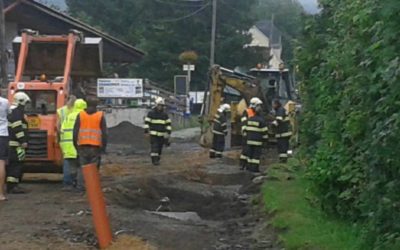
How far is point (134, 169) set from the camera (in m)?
23.6

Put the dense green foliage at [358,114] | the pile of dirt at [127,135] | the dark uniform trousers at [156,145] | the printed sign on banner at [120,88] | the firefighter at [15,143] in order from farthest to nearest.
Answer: the printed sign on banner at [120,88]
the pile of dirt at [127,135]
the dark uniform trousers at [156,145]
the firefighter at [15,143]
the dense green foliage at [358,114]

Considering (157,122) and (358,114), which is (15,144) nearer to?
(157,122)

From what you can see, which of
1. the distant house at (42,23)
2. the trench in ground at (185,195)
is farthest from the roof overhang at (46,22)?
the trench in ground at (185,195)

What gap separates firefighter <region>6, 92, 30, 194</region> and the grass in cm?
434

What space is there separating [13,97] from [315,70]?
6.23m

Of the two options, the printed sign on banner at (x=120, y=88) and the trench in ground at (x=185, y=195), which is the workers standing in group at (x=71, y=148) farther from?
the printed sign on banner at (x=120, y=88)

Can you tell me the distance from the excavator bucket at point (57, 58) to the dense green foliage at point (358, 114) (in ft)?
21.5

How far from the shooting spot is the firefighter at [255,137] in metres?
22.5

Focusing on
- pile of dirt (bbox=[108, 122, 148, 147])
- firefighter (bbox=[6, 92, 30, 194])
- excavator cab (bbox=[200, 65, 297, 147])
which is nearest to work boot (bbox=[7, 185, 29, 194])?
firefighter (bbox=[6, 92, 30, 194])

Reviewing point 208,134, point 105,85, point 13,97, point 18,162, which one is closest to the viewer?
point 18,162

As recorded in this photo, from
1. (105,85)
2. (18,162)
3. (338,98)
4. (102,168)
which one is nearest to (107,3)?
(105,85)

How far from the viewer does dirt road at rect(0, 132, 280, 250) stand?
12438 millimetres

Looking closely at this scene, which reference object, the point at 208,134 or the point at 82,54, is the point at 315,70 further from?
the point at 208,134

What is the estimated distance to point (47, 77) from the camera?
21203mm
